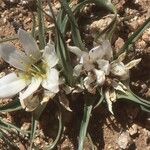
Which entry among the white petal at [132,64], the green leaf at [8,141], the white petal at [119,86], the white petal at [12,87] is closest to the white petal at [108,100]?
the white petal at [119,86]

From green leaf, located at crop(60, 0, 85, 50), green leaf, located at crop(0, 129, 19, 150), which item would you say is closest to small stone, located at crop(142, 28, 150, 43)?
green leaf, located at crop(60, 0, 85, 50)

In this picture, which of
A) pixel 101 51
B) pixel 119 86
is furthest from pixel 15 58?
pixel 119 86

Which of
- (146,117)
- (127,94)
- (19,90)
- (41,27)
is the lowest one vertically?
(146,117)

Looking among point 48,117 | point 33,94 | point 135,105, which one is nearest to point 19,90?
point 33,94

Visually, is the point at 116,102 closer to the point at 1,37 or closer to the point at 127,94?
the point at 127,94

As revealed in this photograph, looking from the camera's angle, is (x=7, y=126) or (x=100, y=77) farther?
(x=7, y=126)

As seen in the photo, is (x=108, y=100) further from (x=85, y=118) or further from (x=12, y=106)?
(x=12, y=106)

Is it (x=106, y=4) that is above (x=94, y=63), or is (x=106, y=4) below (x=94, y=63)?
above
